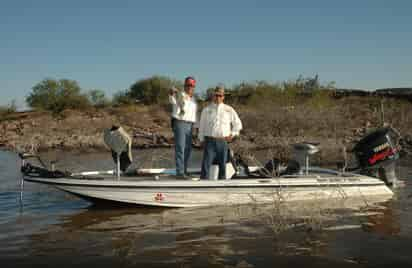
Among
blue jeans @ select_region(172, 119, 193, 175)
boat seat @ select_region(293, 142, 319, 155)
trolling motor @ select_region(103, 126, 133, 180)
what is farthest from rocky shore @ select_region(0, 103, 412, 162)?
trolling motor @ select_region(103, 126, 133, 180)

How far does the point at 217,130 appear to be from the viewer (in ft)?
25.2

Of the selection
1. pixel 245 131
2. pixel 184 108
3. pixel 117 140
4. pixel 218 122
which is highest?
pixel 245 131

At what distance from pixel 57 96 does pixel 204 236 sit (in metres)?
49.9

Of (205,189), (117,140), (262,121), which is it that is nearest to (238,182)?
(205,189)

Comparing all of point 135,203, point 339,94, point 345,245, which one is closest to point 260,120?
point 135,203

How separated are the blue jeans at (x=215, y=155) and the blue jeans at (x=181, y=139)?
517 mm

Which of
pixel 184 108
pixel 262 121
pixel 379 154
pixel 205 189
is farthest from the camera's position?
pixel 262 121

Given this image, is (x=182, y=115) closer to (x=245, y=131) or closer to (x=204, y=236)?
(x=204, y=236)

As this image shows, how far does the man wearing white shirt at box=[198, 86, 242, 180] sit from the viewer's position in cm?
768

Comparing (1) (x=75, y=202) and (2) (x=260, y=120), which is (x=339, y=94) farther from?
(1) (x=75, y=202)

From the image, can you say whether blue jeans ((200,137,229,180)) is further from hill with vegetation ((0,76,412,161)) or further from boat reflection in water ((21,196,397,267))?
hill with vegetation ((0,76,412,161))

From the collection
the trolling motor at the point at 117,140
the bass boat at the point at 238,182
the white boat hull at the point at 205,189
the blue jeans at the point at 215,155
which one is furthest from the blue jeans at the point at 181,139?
the trolling motor at the point at 117,140

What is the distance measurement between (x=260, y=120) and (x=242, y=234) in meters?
17.6

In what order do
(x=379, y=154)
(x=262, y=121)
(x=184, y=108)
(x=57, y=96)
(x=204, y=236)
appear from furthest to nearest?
(x=57, y=96) < (x=262, y=121) < (x=379, y=154) < (x=184, y=108) < (x=204, y=236)
